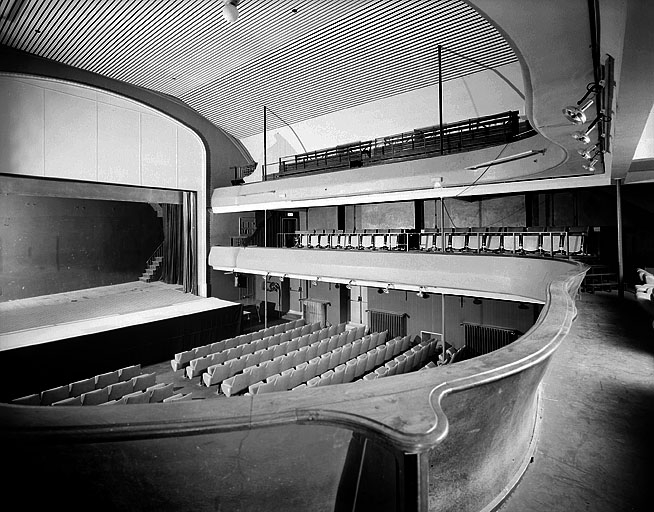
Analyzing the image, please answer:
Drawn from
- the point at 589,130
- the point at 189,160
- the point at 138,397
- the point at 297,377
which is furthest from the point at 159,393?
the point at 189,160

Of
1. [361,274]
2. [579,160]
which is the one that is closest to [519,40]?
[579,160]

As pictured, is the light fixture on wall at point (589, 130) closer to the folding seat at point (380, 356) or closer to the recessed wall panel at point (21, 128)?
the folding seat at point (380, 356)

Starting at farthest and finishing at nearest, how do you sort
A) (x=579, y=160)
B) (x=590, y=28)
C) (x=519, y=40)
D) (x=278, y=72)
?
(x=278, y=72), (x=579, y=160), (x=519, y=40), (x=590, y=28)

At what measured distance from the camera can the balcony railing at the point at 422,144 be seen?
9.34 metres

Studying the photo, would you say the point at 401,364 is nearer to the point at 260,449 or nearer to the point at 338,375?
the point at 338,375

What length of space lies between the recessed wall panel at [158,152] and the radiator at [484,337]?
11.9 meters

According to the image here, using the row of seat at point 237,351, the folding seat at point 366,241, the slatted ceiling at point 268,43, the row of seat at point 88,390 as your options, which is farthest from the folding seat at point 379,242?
the row of seat at point 88,390

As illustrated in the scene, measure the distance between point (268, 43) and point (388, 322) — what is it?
32.6 feet

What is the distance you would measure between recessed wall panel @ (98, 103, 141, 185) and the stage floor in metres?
4.04

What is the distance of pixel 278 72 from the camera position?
11.5 meters

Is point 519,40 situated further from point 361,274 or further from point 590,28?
point 361,274

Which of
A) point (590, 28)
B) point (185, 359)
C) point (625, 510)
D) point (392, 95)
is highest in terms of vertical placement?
point (392, 95)

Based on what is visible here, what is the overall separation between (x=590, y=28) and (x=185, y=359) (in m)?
10.4

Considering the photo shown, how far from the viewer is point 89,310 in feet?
36.7
